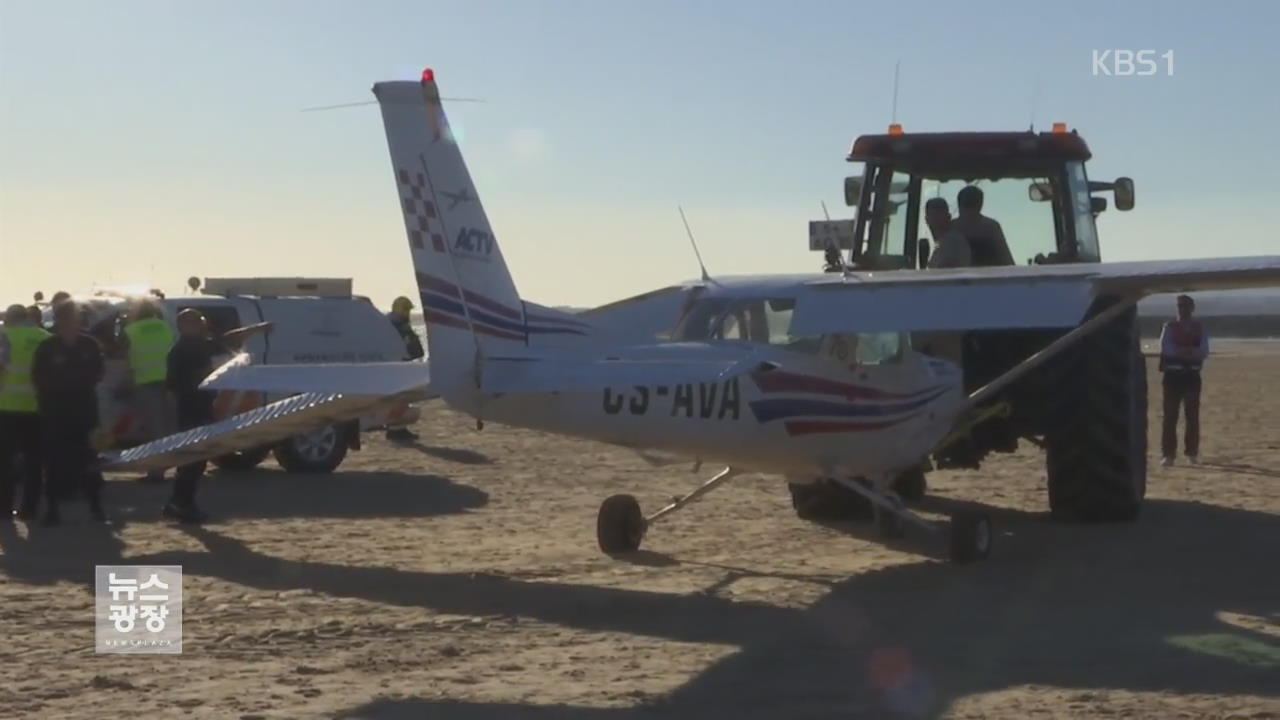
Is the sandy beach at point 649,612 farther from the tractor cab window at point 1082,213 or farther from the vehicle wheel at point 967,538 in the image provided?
the tractor cab window at point 1082,213

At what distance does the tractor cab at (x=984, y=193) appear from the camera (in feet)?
45.6

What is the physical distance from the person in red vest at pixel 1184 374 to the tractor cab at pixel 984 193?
4396 mm

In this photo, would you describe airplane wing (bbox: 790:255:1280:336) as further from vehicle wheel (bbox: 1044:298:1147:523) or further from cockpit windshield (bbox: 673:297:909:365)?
vehicle wheel (bbox: 1044:298:1147:523)

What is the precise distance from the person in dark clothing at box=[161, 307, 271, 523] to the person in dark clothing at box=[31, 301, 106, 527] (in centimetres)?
55

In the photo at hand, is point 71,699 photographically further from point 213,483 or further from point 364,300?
point 364,300

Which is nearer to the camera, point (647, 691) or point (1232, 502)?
point (647, 691)

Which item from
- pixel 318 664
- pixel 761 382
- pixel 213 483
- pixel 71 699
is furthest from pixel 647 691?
pixel 213 483

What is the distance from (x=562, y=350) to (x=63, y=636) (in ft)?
9.31

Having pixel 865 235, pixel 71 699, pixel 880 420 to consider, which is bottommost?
pixel 71 699

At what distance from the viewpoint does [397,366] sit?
11188 mm

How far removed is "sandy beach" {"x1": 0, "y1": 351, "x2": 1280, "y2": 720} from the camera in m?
7.46

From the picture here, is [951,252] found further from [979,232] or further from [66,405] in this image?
[66,405]

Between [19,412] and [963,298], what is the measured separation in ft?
25.2

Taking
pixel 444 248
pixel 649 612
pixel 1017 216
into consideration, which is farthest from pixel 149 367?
pixel 649 612
